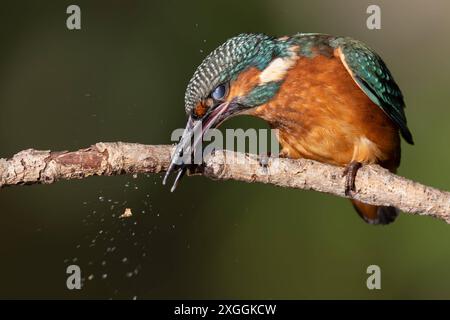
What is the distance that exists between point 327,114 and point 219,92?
0.53m

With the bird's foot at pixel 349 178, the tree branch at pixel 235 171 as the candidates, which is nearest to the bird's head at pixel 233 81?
the tree branch at pixel 235 171

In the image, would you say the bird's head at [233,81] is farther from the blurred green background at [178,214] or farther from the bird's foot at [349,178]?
the blurred green background at [178,214]

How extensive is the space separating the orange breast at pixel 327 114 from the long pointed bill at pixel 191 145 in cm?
31

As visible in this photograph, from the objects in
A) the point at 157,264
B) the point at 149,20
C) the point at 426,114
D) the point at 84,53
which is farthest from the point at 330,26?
the point at 157,264

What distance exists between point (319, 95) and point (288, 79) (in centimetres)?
16

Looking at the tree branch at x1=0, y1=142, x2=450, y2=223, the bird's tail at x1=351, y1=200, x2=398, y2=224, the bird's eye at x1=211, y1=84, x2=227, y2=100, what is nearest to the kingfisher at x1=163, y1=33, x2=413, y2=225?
the bird's eye at x1=211, y1=84, x2=227, y2=100

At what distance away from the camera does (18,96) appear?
533 centimetres

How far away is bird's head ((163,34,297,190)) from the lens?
305 cm

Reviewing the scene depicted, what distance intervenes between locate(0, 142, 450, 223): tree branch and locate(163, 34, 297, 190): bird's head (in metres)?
0.17

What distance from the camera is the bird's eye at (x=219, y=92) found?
3104 millimetres

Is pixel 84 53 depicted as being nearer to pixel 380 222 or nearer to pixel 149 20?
pixel 149 20

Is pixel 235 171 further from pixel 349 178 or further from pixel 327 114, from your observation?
pixel 327 114

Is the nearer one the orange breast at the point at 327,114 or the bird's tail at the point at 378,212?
the orange breast at the point at 327,114

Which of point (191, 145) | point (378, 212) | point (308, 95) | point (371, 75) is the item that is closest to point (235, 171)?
point (191, 145)
